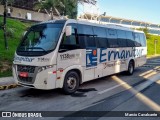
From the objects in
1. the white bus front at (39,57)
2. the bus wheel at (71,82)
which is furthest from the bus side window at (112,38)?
the white bus front at (39,57)

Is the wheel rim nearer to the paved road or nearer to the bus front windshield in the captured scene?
the paved road

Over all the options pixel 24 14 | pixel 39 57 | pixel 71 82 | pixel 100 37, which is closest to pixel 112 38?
pixel 100 37

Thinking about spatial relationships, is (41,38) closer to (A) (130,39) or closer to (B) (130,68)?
(B) (130,68)


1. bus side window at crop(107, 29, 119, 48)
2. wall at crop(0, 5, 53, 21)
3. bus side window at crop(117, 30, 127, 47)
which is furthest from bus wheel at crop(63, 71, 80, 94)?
wall at crop(0, 5, 53, 21)

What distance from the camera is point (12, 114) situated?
6.74 meters

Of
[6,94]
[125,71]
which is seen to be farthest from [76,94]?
[125,71]

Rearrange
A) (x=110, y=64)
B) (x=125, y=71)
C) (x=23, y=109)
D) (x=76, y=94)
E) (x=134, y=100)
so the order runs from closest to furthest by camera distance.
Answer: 1. (x=23, y=109)
2. (x=134, y=100)
3. (x=76, y=94)
4. (x=110, y=64)
5. (x=125, y=71)

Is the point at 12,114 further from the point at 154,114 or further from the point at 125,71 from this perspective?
the point at 125,71

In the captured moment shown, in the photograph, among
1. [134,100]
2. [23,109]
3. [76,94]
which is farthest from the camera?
[76,94]

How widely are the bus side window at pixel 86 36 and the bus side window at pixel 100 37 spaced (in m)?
0.35

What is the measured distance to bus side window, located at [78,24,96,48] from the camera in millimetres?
9656

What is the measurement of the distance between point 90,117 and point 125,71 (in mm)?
8144

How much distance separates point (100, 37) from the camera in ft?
36.4

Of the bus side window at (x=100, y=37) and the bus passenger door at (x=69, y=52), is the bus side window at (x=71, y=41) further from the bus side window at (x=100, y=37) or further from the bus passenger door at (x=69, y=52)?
the bus side window at (x=100, y=37)
